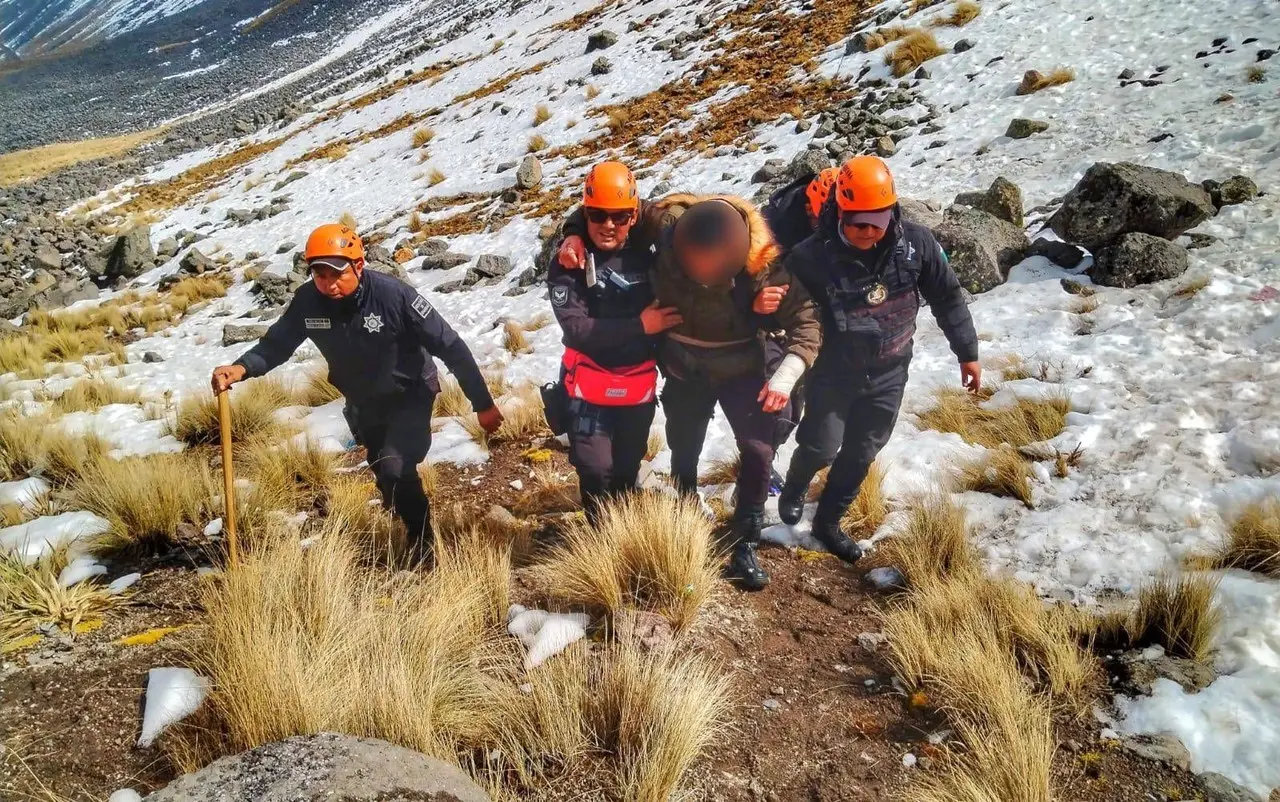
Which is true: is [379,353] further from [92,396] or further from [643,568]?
[92,396]

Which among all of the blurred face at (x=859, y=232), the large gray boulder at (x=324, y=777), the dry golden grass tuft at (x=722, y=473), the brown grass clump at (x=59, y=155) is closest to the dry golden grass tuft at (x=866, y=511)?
the dry golden grass tuft at (x=722, y=473)

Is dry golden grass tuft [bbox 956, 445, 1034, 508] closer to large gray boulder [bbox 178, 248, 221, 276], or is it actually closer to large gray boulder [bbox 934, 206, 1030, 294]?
large gray boulder [bbox 934, 206, 1030, 294]

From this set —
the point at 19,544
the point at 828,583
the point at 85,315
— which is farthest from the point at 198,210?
the point at 828,583

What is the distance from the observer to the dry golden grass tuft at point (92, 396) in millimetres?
7512

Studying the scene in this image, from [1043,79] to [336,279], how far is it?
10.1 m

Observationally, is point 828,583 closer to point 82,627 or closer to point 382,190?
point 82,627

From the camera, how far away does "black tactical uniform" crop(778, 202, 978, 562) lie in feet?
11.2

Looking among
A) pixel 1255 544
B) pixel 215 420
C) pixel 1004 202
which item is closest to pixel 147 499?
pixel 215 420

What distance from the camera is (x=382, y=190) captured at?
1598 centimetres

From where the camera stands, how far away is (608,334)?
10.5 ft

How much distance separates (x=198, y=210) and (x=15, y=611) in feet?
63.1

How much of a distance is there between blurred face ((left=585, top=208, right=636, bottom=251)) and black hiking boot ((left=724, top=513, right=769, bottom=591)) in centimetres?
157

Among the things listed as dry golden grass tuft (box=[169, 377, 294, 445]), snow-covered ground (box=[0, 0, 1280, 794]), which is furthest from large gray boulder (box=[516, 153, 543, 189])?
dry golden grass tuft (box=[169, 377, 294, 445])

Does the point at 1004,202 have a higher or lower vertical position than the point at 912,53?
lower
